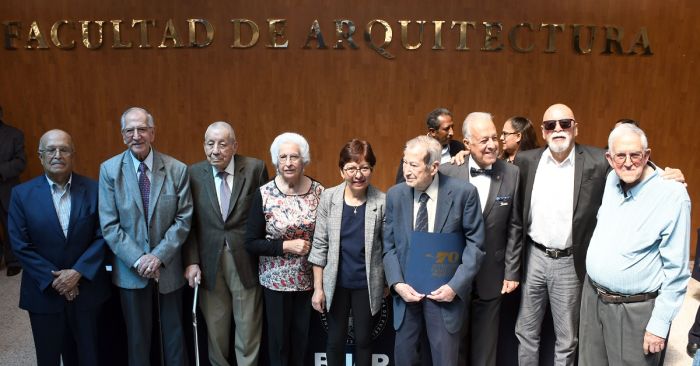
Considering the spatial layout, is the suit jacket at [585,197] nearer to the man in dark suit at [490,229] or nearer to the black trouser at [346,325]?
the man in dark suit at [490,229]

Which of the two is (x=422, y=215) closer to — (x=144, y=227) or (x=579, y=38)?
(x=144, y=227)

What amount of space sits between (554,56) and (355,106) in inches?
85.4

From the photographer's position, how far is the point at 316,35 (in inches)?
219

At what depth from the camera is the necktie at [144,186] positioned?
3.05m

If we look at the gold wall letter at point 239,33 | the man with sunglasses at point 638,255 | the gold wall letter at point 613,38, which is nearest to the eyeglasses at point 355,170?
the man with sunglasses at point 638,255

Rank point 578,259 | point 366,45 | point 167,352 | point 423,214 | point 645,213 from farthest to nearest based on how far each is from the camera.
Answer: point 366,45
point 167,352
point 578,259
point 423,214
point 645,213

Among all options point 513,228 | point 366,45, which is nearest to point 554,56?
point 366,45

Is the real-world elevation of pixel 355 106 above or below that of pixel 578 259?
above

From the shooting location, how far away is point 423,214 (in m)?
2.77

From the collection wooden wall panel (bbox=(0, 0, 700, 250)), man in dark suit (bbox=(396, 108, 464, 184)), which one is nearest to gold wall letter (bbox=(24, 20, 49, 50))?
wooden wall panel (bbox=(0, 0, 700, 250))

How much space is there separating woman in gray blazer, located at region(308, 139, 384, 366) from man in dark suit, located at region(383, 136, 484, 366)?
0.35 feet

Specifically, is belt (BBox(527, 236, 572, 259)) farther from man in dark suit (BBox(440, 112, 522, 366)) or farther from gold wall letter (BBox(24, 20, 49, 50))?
gold wall letter (BBox(24, 20, 49, 50))

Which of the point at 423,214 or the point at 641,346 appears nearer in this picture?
the point at 641,346

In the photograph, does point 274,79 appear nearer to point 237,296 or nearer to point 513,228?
point 237,296
